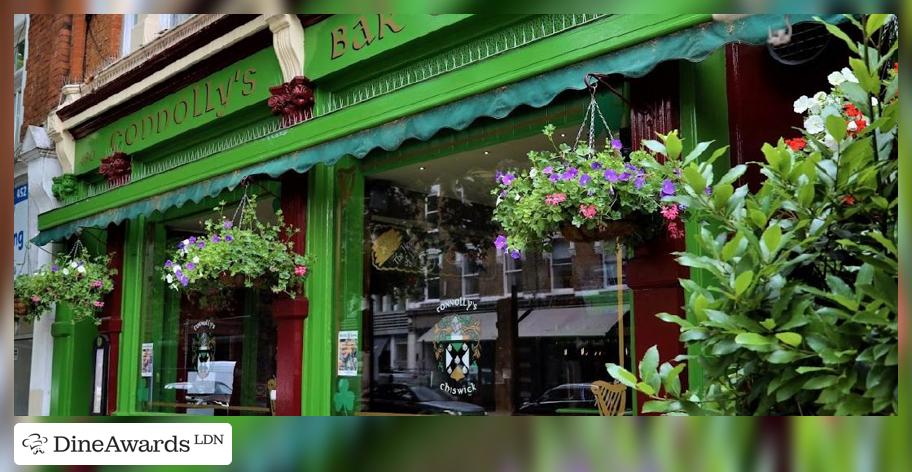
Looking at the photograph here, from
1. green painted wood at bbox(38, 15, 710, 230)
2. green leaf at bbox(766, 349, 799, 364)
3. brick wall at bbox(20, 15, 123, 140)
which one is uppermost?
brick wall at bbox(20, 15, 123, 140)

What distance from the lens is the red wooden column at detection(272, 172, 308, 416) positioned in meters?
7.25

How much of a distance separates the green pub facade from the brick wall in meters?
0.69

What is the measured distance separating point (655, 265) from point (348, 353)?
3.08 m

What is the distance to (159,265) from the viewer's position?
377 inches

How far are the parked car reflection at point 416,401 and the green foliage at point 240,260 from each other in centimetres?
117

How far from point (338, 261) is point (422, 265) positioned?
33.9 inches

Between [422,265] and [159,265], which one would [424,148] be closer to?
[422,265]

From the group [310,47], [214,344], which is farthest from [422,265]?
[214,344]

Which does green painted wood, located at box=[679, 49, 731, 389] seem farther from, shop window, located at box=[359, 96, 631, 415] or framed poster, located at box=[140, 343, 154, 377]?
framed poster, located at box=[140, 343, 154, 377]

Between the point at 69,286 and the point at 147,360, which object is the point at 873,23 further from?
the point at 69,286

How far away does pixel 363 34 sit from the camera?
6.88 metres

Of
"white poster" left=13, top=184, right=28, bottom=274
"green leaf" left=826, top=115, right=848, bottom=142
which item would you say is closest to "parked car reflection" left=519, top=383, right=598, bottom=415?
"green leaf" left=826, top=115, right=848, bottom=142

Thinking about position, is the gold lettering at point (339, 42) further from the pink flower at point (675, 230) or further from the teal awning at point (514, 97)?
the pink flower at point (675, 230)

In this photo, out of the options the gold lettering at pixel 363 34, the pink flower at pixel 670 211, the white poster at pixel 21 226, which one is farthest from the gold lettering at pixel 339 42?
the white poster at pixel 21 226
